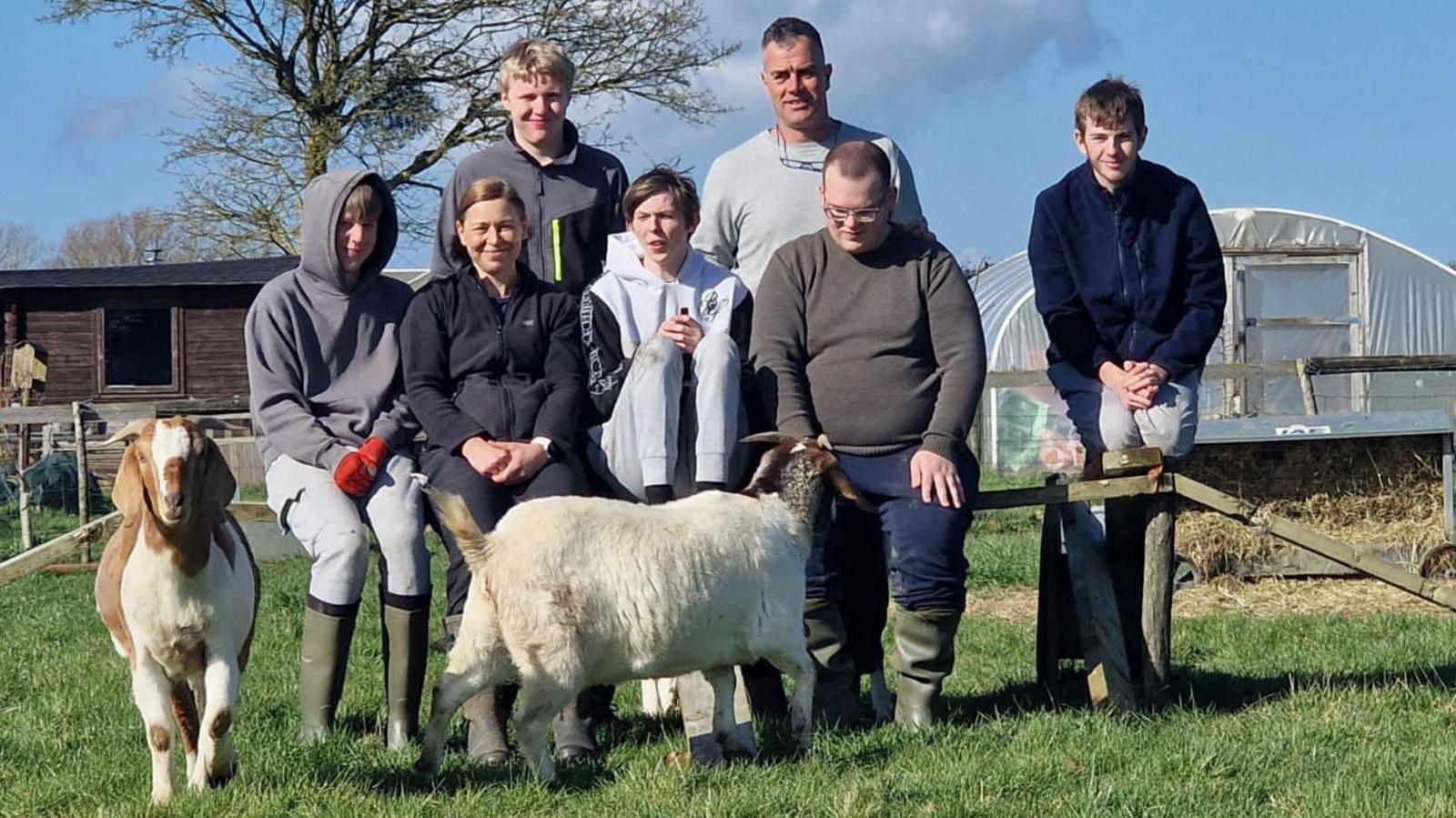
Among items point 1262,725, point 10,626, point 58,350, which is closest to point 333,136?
point 58,350

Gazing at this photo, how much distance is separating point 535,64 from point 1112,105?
240cm

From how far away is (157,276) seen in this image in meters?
32.8

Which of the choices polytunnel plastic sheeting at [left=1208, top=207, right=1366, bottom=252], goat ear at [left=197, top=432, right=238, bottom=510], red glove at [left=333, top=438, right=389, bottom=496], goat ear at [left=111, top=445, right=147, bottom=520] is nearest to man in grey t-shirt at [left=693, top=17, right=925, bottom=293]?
red glove at [left=333, top=438, right=389, bottom=496]

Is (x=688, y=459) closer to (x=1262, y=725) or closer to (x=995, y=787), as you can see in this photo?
(x=995, y=787)

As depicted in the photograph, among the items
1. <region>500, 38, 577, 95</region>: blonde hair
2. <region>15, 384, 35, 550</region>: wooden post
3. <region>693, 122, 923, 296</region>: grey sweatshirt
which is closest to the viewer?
<region>500, 38, 577, 95</region>: blonde hair

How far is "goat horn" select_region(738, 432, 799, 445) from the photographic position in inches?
236

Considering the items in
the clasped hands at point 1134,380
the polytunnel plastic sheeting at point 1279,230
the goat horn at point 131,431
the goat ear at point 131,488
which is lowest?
the goat ear at point 131,488

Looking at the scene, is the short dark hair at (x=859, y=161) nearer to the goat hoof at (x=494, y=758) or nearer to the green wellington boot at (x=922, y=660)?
the green wellington boot at (x=922, y=660)

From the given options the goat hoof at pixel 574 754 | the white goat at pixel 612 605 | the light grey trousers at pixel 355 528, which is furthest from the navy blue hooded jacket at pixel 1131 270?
the light grey trousers at pixel 355 528

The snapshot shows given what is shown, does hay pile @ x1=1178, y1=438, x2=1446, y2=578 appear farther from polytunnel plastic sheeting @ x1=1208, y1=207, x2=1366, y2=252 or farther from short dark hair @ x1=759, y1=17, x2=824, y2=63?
polytunnel plastic sheeting @ x1=1208, y1=207, x2=1366, y2=252

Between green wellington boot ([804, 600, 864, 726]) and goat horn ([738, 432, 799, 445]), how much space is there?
0.68 meters

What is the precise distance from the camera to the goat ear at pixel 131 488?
5070mm

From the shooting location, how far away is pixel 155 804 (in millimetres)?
5020

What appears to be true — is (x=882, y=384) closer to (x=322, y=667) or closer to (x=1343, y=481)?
(x=322, y=667)
